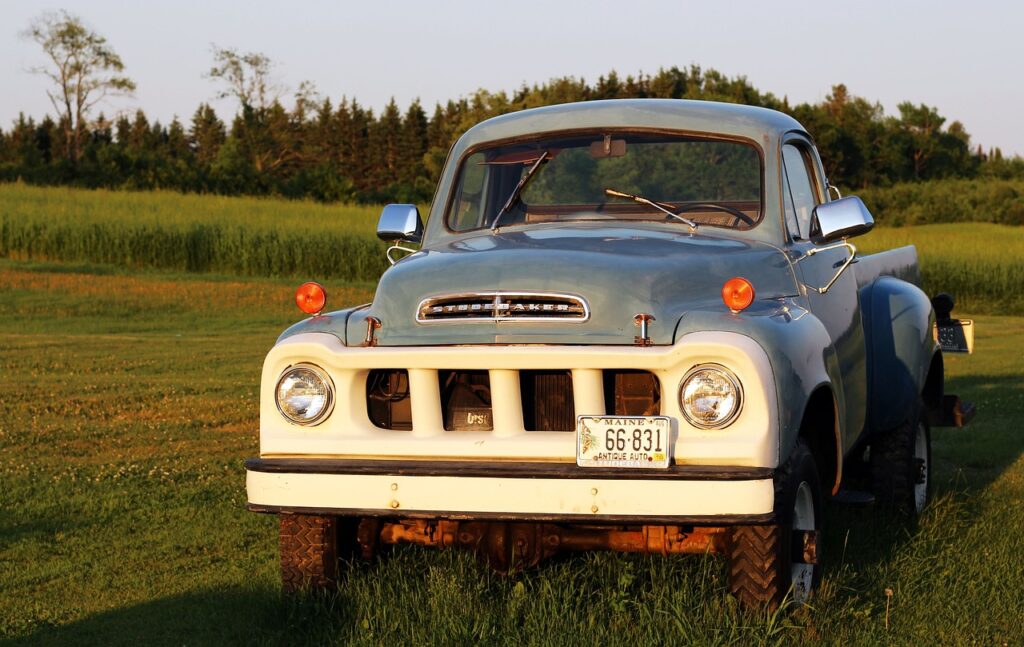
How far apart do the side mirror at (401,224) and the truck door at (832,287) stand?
5.43ft

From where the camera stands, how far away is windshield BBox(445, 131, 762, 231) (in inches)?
241

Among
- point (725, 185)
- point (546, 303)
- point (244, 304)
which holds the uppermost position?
point (725, 185)

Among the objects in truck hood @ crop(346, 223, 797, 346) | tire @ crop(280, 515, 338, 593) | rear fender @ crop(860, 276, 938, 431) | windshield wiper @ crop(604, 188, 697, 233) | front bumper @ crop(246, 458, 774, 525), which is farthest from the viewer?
rear fender @ crop(860, 276, 938, 431)

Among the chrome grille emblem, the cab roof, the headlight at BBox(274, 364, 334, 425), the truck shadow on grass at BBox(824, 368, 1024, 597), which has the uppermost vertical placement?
the cab roof

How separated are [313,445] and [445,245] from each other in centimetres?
138

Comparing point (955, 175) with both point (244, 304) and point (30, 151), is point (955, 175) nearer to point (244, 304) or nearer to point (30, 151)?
point (30, 151)

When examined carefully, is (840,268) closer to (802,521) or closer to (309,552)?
(802,521)

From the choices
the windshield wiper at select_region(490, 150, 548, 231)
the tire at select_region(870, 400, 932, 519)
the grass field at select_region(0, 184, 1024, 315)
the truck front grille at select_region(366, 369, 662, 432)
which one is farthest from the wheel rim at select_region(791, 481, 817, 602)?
the grass field at select_region(0, 184, 1024, 315)

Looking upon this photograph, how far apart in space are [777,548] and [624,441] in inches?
26.0

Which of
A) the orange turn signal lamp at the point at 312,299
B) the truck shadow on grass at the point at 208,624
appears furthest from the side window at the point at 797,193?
the truck shadow on grass at the point at 208,624

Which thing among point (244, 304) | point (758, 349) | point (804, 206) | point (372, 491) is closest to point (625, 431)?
point (758, 349)

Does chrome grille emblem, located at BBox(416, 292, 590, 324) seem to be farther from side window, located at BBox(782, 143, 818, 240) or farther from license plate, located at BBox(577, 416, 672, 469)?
side window, located at BBox(782, 143, 818, 240)

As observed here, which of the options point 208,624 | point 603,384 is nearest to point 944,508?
point 603,384

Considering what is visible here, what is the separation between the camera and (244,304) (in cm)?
3003
